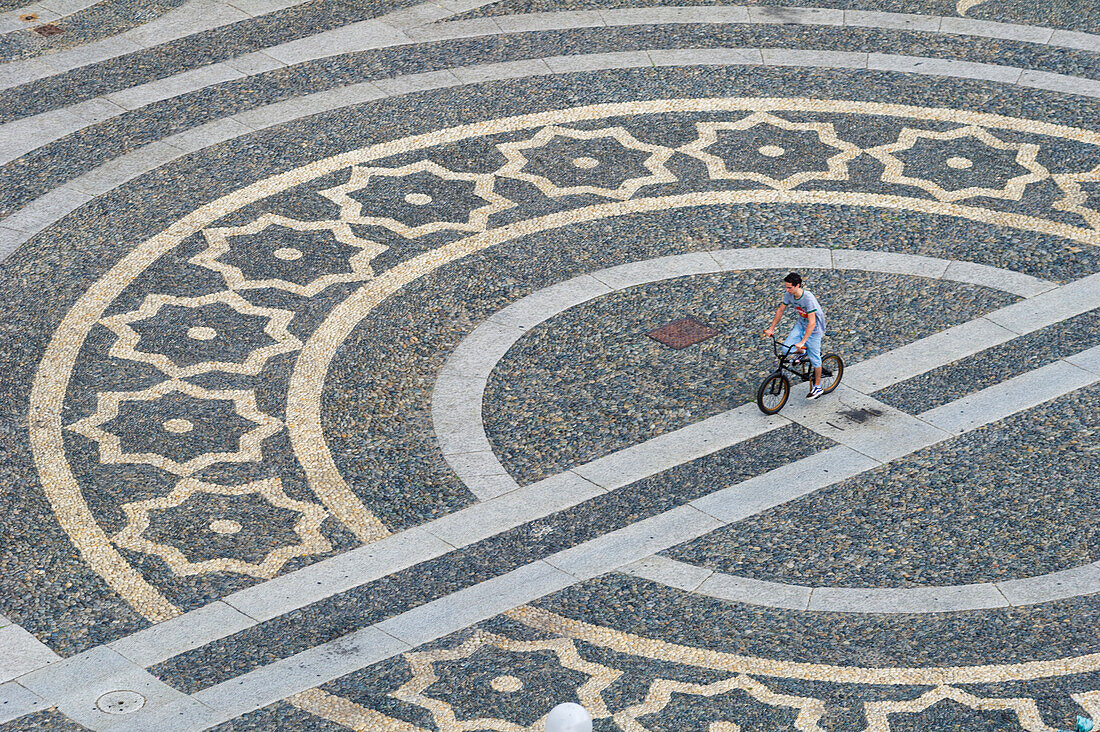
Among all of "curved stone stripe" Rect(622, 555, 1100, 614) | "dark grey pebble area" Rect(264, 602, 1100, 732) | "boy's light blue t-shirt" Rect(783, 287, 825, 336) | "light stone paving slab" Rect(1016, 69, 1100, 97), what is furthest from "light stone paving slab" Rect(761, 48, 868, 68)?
"dark grey pebble area" Rect(264, 602, 1100, 732)

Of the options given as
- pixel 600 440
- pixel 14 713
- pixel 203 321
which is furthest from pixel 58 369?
pixel 600 440

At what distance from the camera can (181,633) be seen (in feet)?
33.1

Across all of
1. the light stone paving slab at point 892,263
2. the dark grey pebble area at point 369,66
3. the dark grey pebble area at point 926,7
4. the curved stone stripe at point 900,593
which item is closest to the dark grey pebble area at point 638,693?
the curved stone stripe at point 900,593

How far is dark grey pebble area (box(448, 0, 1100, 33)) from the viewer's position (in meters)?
19.1

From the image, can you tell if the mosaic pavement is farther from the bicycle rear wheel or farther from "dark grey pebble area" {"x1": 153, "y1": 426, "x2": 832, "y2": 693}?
the bicycle rear wheel

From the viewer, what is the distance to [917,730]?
904 centimetres

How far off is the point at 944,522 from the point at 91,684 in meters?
6.98

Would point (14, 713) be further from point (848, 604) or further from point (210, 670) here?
point (848, 604)

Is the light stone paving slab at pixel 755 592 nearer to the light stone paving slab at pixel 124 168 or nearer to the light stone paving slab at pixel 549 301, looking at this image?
the light stone paving slab at pixel 549 301

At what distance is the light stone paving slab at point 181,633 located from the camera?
32.5 feet

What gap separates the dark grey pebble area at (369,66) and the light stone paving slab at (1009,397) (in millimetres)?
6305

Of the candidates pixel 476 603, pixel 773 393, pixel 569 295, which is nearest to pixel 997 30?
pixel 569 295

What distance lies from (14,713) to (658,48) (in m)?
12.8

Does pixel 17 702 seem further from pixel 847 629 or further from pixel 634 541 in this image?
pixel 847 629
